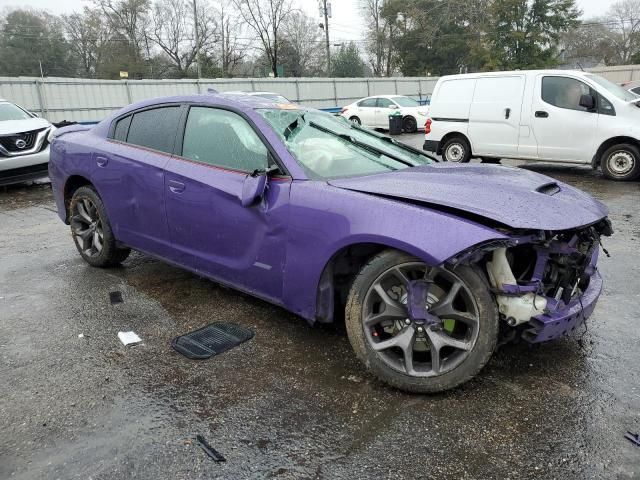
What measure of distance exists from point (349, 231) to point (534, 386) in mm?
1285

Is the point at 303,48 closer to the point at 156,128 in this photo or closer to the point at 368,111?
the point at 368,111

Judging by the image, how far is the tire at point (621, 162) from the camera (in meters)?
8.60

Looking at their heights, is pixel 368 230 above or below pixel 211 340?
above

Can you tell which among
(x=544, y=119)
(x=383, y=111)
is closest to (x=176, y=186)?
(x=544, y=119)

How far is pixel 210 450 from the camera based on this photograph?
2.35 meters

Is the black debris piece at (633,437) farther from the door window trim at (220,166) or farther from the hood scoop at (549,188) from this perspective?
the door window trim at (220,166)

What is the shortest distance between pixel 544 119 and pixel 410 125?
35.7 ft

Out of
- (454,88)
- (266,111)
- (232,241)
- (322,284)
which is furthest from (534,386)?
(454,88)

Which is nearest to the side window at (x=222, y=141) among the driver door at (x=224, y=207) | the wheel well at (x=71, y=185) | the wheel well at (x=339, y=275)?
the driver door at (x=224, y=207)

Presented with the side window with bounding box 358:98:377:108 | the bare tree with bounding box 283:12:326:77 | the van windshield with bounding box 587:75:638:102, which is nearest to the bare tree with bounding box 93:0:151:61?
the bare tree with bounding box 283:12:326:77

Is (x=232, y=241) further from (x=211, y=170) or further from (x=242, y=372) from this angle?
(x=242, y=372)

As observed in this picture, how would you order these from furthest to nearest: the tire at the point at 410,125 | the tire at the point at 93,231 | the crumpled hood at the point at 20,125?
the tire at the point at 410,125
the crumpled hood at the point at 20,125
the tire at the point at 93,231

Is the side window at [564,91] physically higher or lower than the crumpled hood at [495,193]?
higher

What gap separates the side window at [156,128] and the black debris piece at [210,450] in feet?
7.34
